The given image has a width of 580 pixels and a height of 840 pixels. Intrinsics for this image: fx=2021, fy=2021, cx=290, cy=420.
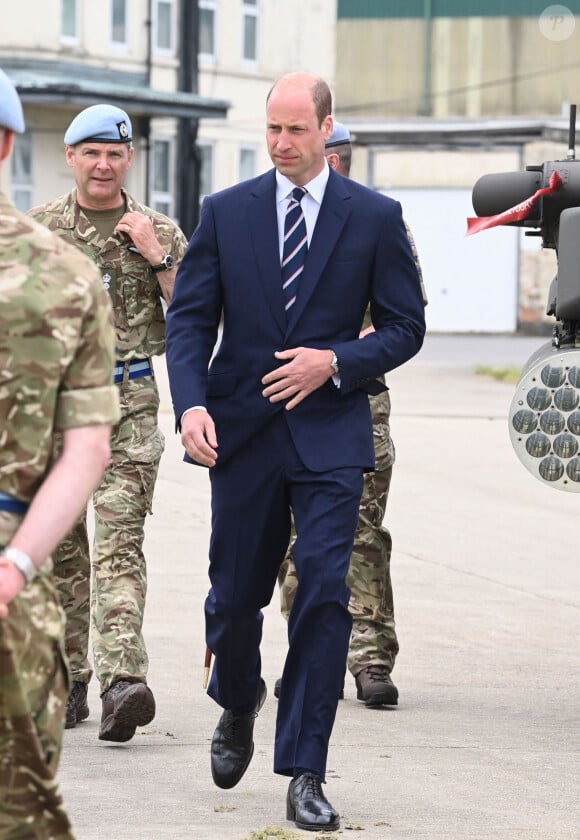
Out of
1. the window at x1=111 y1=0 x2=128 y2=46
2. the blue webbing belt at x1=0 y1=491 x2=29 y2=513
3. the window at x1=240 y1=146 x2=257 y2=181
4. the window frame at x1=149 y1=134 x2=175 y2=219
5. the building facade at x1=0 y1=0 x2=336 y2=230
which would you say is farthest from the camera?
the window at x1=240 y1=146 x2=257 y2=181

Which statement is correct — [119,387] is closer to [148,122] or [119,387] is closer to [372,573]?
[372,573]

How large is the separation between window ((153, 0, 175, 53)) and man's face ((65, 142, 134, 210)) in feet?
101

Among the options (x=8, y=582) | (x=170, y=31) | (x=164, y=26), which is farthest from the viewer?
(x=170, y=31)

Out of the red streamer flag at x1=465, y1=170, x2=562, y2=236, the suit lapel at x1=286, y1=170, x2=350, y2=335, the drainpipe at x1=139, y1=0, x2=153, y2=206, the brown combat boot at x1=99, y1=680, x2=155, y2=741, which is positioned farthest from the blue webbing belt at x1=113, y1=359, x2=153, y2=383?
the drainpipe at x1=139, y1=0, x2=153, y2=206

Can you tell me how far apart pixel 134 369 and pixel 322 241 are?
133cm

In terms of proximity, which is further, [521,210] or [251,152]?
[251,152]

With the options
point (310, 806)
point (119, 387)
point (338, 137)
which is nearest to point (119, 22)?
point (338, 137)

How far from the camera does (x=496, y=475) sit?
14547mm

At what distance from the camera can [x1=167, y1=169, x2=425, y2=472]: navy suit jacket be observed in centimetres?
544

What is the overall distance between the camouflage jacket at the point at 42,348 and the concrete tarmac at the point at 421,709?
2162mm

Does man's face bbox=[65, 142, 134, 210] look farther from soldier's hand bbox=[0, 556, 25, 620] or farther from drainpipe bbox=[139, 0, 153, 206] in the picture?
drainpipe bbox=[139, 0, 153, 206]

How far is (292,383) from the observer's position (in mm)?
5371

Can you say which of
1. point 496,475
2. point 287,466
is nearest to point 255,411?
point 287,466

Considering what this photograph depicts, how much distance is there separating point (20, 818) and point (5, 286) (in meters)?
0.84
